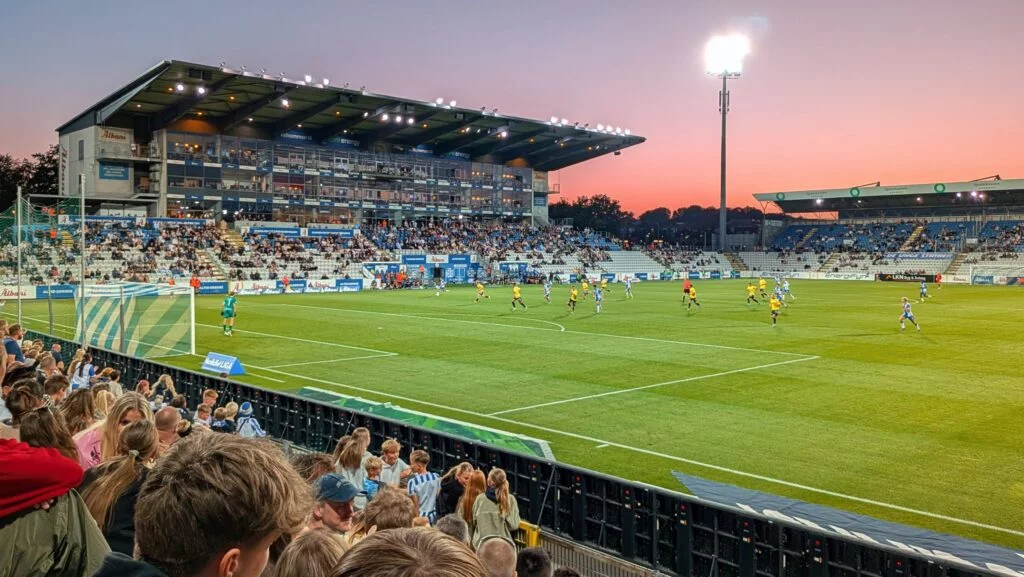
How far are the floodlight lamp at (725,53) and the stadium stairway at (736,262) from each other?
28.4 m

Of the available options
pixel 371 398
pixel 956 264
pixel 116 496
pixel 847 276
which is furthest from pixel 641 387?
pixel 956 264

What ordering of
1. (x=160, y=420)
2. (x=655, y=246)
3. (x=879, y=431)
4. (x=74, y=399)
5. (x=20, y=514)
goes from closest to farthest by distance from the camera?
(x=20, y=514) < (x=160, y=420) < (x=74, y=399) < (x=879, y=431) < (x=655, y=246)

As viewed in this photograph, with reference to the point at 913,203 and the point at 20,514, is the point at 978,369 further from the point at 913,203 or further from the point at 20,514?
the point at 913,203

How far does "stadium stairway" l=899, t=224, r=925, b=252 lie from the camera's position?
9806 centimetres

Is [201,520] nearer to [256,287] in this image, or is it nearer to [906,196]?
[256,287]

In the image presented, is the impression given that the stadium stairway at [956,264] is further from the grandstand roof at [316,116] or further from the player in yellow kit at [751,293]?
the player in yellow kit at [751,293]

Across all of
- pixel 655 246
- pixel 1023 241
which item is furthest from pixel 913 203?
pixel 655 246

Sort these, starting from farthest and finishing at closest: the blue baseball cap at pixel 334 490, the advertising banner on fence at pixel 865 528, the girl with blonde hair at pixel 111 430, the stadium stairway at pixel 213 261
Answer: the stadium stairway at pixel 213 261 < the advertising banner on fence at pixel 865 528 < the girl with blonde hair at pixel 111 430 < the blue baseball cap at pixel 334 490

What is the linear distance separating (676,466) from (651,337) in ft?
60.1

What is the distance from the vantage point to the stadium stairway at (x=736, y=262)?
10688cm

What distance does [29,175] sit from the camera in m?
95.4

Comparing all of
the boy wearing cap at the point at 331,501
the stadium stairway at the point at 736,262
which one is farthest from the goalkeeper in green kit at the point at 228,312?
the stadium stairway at the point at 736,262

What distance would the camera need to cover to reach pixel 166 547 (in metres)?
2.07

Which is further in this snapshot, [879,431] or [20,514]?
[879,431]
